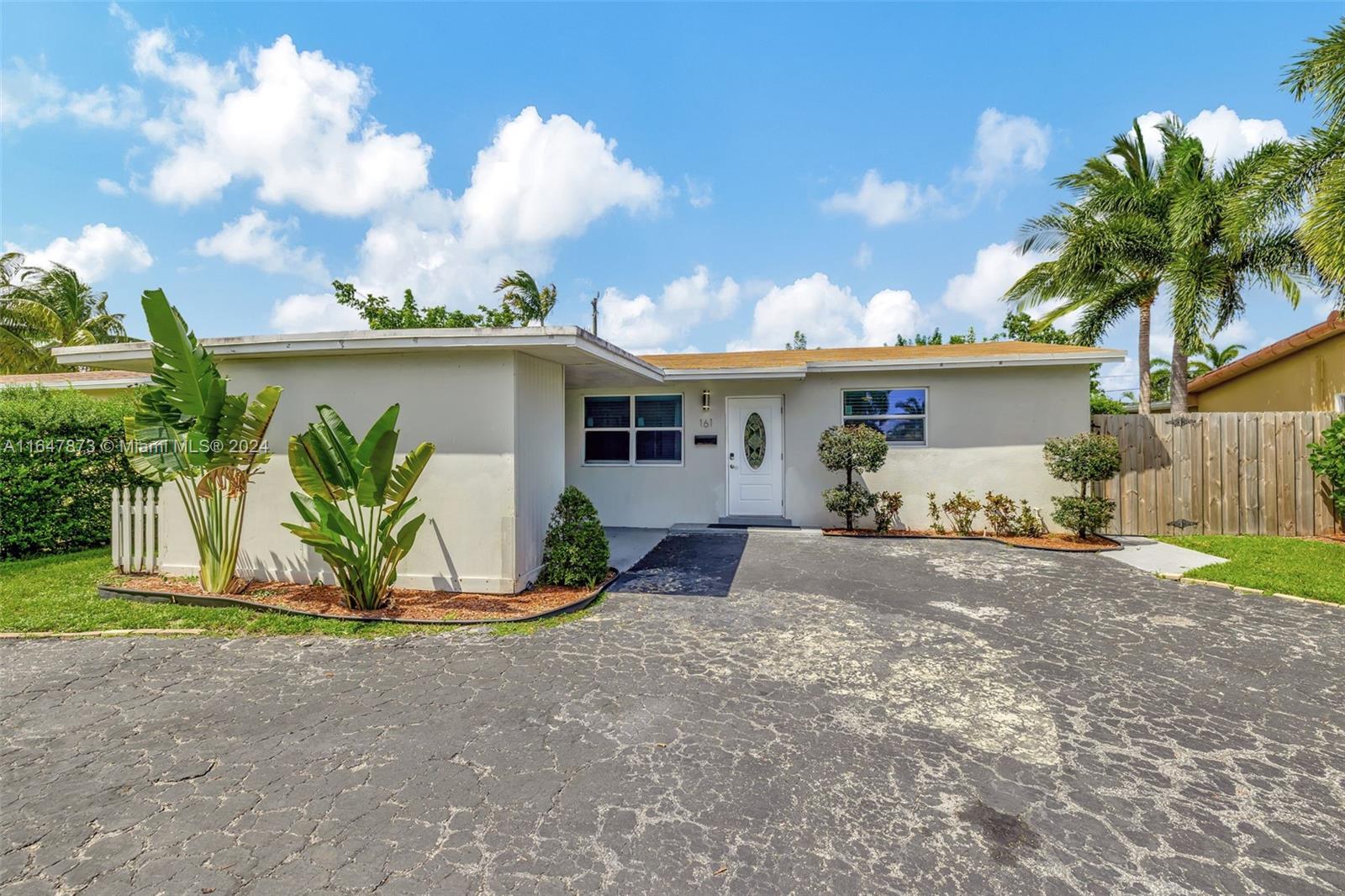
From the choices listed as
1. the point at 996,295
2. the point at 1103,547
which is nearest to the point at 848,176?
the point at 996,295

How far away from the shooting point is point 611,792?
110 inches

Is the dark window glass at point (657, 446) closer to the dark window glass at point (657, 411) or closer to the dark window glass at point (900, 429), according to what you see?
the dark window glass at point (657, 411)

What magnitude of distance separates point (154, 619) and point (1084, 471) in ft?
38.6

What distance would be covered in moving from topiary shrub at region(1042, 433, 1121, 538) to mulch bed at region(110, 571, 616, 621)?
735 centimetres

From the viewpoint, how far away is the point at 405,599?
6.01 meters

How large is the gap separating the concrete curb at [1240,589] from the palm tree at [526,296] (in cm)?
2028

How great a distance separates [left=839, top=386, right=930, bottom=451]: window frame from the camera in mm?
9945

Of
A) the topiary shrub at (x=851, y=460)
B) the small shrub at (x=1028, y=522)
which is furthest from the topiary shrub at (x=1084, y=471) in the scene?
the topiary shrub at (x=851, y=460)

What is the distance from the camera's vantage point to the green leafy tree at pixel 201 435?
5.47 metres

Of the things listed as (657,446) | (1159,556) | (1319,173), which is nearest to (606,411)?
(657,446)

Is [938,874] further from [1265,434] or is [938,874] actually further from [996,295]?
[996,295]

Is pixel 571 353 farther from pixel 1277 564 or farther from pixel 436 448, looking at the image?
pixel 1277 564

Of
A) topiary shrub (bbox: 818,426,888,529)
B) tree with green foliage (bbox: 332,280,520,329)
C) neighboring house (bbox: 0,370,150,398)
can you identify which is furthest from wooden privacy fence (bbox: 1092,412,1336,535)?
tree with green foliage (bbox: 332,280,520,329)

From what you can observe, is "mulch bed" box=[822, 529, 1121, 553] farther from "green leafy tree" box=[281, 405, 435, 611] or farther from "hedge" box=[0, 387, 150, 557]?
"hedge" box=[0, 387, 150, 557]
